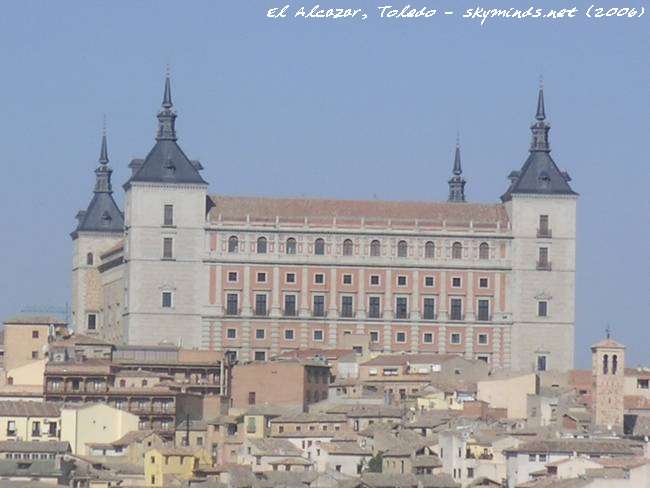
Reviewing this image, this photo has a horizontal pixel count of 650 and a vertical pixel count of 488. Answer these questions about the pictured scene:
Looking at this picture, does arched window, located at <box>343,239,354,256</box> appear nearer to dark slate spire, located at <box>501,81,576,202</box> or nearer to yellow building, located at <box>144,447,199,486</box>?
dark slate spire, located at <box>501,81,576,202</box>

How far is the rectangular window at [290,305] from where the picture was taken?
517ft

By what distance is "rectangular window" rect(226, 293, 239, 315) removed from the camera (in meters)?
157

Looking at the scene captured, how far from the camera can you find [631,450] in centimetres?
11319

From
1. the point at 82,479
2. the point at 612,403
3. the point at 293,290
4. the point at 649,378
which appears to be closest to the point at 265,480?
the point at 82,479

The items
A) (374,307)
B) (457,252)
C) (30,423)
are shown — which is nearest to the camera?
(30,423)

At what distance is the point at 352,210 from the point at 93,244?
22.8m

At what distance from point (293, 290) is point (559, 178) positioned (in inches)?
567

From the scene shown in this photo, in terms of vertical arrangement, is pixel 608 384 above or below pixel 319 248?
below

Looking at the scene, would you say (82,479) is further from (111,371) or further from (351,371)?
(351,371)

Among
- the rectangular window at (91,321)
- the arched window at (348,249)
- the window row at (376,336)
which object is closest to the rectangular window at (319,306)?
the window row at (376,336)

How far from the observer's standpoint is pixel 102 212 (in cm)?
18000

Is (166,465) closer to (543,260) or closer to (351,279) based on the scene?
(351,279)

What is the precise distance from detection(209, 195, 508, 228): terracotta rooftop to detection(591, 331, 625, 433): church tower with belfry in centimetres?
3135

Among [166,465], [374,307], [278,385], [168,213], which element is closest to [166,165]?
[168,213]
